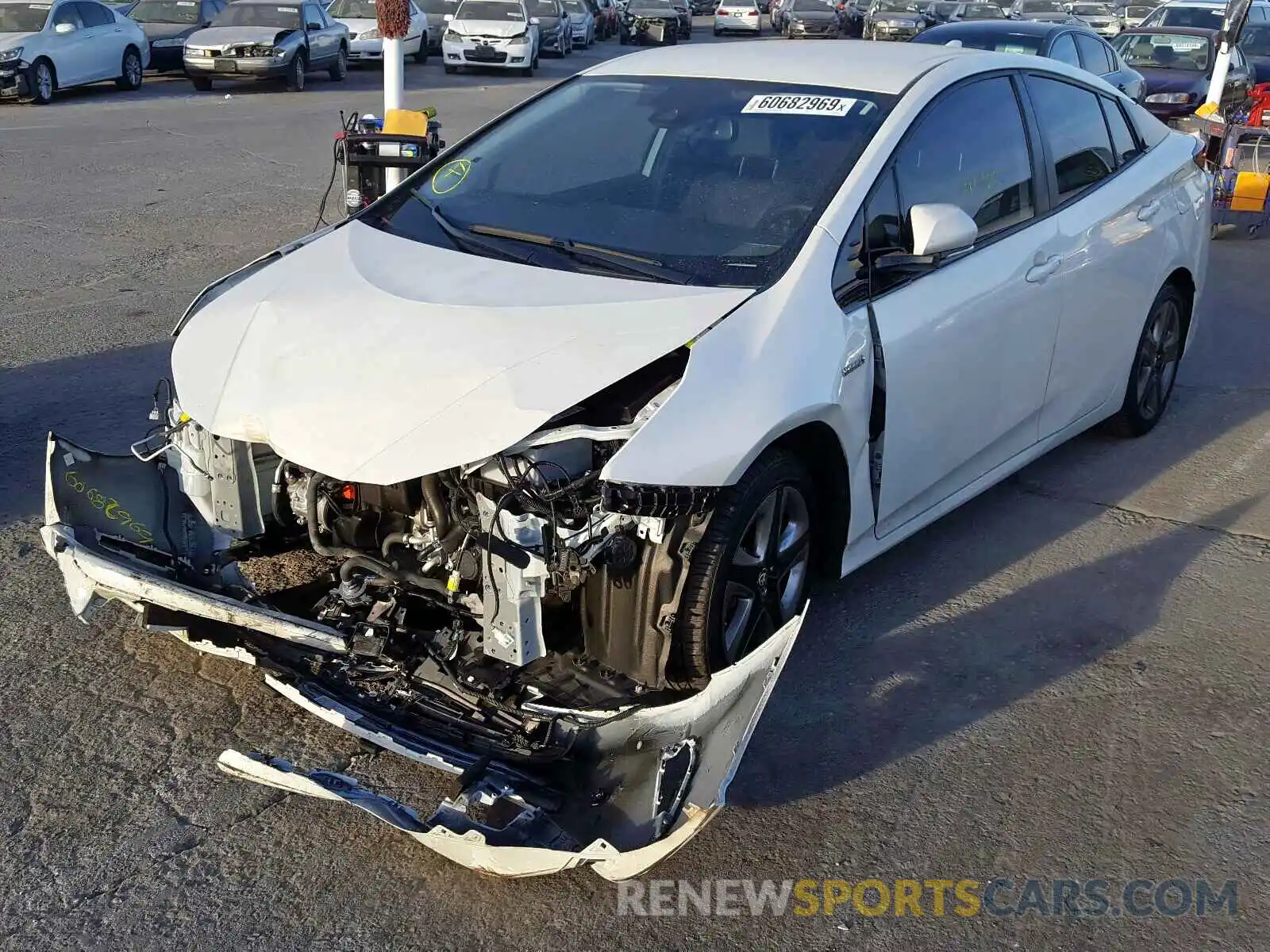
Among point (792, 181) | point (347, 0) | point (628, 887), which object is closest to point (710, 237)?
point (792, 181)

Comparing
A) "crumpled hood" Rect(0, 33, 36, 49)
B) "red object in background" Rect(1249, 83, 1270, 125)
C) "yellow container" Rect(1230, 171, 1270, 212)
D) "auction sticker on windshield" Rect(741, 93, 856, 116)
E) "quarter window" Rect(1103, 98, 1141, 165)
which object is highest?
"auction sticker on windshield" Rect(741, 93, 856, 116)

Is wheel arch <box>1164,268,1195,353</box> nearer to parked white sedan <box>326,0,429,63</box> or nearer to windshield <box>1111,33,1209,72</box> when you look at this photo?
windshield <box>1111,33,1209,72</box>

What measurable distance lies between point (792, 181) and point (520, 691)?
1854mm

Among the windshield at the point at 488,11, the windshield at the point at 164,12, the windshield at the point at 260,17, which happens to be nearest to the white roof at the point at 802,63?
the windshield at the point at 260,17

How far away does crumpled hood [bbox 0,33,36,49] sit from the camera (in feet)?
59.1

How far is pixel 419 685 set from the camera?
3.69 meters

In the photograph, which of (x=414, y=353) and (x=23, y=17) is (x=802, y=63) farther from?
(x=23, y=17)

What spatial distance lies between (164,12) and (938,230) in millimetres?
22277

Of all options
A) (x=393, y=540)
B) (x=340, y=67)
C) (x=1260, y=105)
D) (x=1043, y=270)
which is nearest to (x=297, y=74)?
(x=340, y=67)

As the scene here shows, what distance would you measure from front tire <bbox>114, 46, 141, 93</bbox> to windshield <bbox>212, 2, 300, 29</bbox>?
5.36 feet

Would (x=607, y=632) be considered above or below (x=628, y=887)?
above

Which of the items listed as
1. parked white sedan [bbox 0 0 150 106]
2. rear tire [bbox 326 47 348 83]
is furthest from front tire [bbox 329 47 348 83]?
parked white sedan [bbox 0 0 150 106]

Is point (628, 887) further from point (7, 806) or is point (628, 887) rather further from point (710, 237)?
point (710, 237)

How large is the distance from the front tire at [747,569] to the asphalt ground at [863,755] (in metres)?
0.30
